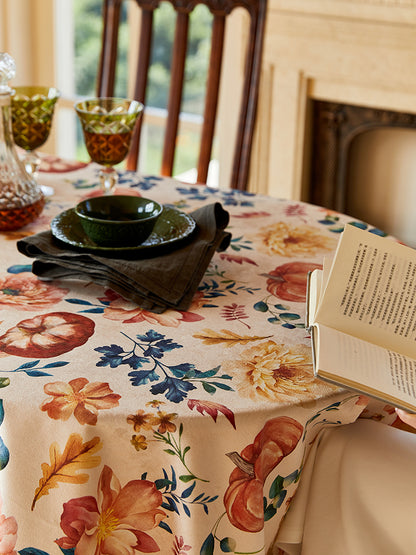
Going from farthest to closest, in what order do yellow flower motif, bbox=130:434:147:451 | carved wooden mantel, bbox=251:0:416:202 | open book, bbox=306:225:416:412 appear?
1. carved wooden mantel, bbox=251:0:416:202
2. open book, bbox=306:225:416:412
3. yellow flower motif, bbox=130:434:147:451

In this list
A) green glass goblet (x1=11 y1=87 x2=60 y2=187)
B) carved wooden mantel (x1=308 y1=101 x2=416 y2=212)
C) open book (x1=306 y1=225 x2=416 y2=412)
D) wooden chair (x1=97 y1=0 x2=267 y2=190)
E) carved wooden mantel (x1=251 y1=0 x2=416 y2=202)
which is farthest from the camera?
carved wooden mantel (x1=308 y1=101 x2=416 y2=212)

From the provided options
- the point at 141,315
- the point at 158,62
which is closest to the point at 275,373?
the point at 141,315

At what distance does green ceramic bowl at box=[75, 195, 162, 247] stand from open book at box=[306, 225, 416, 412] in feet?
0.86

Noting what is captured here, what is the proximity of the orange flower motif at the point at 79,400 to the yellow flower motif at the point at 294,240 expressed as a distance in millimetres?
473

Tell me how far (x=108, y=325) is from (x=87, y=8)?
2509 mm

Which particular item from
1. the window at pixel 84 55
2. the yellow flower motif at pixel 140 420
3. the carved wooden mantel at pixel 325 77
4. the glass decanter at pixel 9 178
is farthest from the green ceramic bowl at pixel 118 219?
the window at pixel 84 55

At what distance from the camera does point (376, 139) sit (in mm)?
2645

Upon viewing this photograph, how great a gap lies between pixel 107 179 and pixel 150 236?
245 millimetres

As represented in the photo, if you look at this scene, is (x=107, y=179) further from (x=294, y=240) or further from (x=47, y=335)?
(x=47, y=335)

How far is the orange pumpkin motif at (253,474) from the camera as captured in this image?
0.74m

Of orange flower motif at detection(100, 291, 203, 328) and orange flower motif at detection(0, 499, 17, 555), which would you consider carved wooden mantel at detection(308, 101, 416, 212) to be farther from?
orange flower motif at detection(0, 499, 17, 555)

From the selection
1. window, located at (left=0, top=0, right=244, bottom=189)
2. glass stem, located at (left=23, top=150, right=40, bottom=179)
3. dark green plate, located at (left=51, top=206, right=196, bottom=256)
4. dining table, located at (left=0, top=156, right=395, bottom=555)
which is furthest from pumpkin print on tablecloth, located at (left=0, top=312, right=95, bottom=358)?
window, located at (left=0, top=0, right=244, bottom=189)

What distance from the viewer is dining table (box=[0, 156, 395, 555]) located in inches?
28.6

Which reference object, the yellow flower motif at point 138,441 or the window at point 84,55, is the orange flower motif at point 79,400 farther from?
the window at point 84,55
